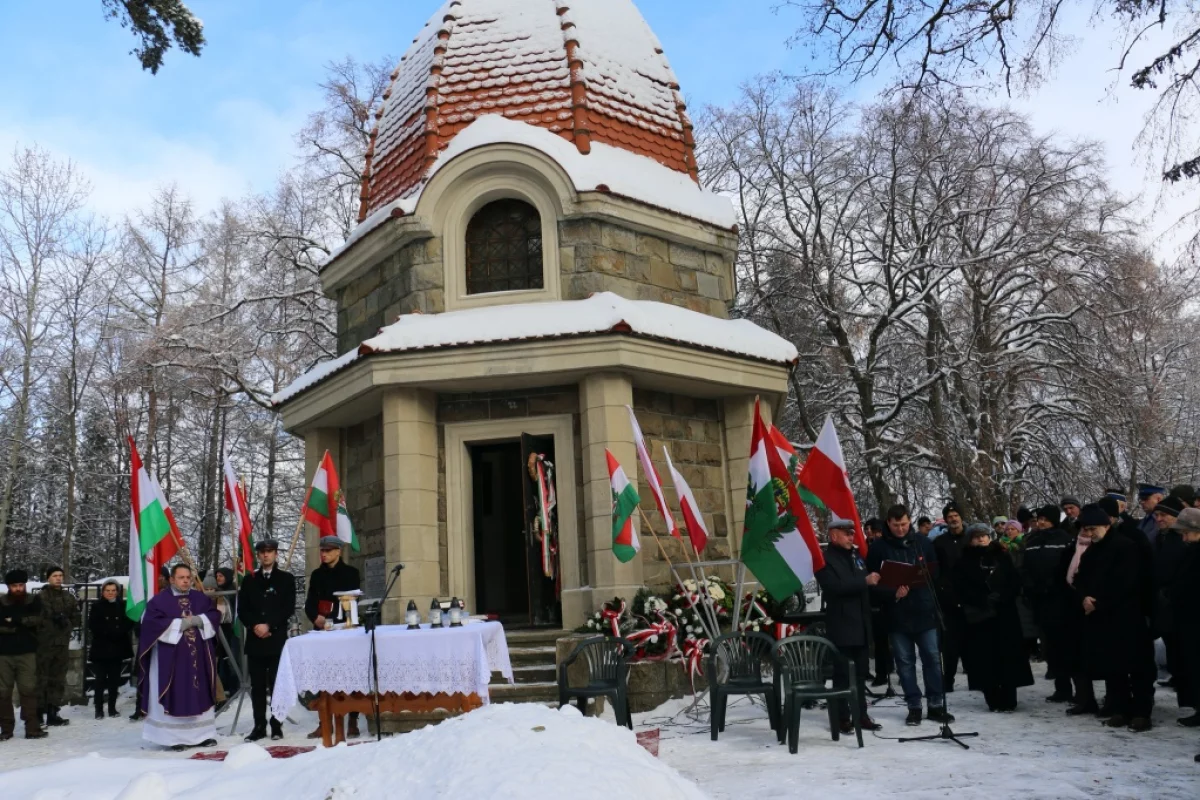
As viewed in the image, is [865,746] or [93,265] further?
[93,265]

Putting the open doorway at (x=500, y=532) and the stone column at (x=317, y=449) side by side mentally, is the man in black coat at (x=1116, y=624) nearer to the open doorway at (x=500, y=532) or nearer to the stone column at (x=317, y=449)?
the open doorway at (x=500, y=532)

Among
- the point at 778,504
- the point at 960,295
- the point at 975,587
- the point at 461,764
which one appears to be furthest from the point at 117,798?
the point at 960,295

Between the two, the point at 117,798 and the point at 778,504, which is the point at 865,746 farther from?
the point at 117,798

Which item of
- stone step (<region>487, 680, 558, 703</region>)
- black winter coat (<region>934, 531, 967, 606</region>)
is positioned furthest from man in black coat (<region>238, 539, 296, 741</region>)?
black winter coat (<region>934, 531, 967, 606</region>)

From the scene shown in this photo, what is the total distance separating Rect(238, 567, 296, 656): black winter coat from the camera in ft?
30.9

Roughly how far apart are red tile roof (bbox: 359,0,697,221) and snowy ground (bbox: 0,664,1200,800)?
8.02m

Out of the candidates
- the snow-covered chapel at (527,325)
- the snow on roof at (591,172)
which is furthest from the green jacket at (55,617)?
the snow on roof at (591,172)

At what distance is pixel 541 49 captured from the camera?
13.8 meters

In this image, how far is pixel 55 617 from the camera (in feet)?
39.8

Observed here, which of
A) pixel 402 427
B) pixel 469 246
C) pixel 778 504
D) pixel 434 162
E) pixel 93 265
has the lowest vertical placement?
pixel 778 504

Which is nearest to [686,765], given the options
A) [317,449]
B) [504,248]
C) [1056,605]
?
[1056,605]

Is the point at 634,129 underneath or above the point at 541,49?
underneath

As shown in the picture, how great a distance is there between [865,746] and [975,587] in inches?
81.2

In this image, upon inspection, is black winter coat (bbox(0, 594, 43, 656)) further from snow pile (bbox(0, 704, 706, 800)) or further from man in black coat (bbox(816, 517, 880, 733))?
man in black coat (bbox(816, 517, 880, 733))
